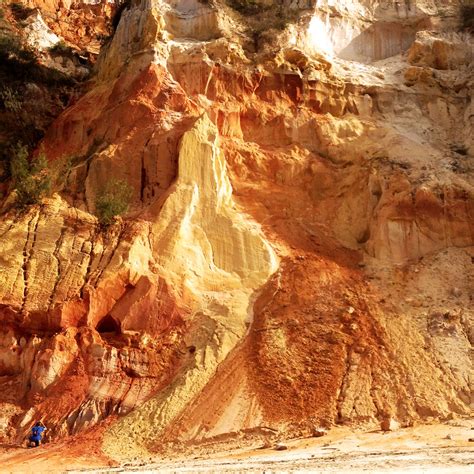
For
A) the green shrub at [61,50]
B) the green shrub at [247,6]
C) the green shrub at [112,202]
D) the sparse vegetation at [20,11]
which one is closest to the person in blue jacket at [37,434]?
the green shrub at [112,202]

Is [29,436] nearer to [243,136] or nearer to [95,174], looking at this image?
[95,174]

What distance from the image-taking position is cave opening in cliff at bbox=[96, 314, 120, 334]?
1517cm

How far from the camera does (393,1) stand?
25734mm

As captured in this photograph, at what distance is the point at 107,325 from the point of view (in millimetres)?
15281

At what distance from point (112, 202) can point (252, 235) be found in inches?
144

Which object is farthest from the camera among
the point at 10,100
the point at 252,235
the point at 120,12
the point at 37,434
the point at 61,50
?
the point at 61,50

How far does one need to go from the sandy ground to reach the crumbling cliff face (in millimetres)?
772

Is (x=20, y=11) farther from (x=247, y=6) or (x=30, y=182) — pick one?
(x=30, y=182)

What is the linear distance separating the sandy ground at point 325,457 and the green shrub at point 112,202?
593 cm

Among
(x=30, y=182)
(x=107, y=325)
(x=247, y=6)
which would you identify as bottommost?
(x=107, y=325)

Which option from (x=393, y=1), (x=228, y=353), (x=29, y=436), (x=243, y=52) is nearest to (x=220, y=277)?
(x=228, y=353)

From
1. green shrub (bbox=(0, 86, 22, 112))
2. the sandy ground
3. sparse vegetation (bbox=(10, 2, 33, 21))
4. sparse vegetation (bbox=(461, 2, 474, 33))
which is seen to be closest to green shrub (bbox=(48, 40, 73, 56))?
green shrub (bbox=(0, 86, 22, 112))

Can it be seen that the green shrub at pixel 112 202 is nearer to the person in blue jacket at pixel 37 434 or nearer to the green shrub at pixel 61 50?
the person in blue jacket at pixel 37 434

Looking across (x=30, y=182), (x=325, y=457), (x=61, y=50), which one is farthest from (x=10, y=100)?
(x=325, y=457)
